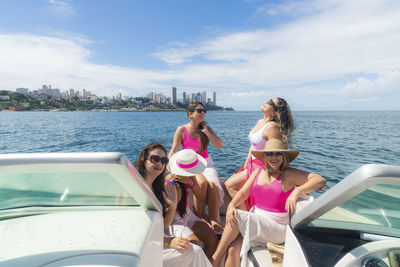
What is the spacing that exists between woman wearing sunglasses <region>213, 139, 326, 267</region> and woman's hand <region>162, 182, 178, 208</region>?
1.84 feet

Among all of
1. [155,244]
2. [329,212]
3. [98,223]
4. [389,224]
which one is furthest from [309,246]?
[98,223]

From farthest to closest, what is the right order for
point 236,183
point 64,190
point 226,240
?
point 236,183 < point 226,240 < point 64,190

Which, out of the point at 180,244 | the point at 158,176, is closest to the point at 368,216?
the point at 180,244

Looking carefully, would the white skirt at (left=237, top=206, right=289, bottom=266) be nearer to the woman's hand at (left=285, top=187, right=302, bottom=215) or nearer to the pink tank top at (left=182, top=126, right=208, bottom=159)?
the woman's hand at (left=285, top=187, right=302, bottom=215)

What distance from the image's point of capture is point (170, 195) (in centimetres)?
220

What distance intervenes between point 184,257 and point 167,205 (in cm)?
50

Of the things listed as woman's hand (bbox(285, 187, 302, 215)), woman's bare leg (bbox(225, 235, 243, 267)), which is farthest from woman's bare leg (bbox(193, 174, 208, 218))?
woman's hand (bbox(285, 187, 302, 215))

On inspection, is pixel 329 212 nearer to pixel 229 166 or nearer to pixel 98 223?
pixel 98 223

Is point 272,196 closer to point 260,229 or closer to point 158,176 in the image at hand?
point 260,229

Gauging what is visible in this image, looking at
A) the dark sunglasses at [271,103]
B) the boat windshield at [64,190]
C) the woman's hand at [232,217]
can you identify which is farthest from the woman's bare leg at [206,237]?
the dark sunglasses at [271,103]

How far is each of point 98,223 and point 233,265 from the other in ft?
4.79

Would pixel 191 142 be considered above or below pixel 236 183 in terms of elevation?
above

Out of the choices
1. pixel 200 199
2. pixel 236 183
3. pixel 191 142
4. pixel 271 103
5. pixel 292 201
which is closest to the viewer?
pixel 292 201

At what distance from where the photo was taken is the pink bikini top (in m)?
2.25
